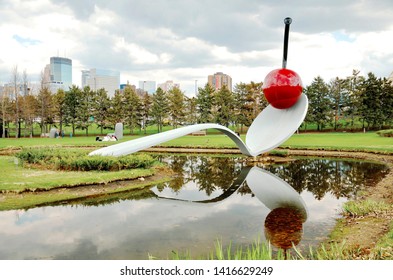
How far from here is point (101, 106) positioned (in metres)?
32.7

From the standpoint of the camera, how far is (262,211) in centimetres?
619

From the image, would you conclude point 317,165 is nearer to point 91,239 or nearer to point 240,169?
point 240,169

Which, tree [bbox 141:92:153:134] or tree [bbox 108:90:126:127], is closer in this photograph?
tree [bbox 108:90:126:127]

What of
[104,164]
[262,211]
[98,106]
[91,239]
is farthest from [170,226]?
[98,106]

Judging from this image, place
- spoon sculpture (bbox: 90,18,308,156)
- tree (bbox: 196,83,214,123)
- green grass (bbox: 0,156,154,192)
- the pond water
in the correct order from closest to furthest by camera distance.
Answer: the pond water → green grass (bbox: 0,156,154,192) → spoon sculpture (bbox: 90,18,308,156) → tree (bbox: 196,83,214,123)

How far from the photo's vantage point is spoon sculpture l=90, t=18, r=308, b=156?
9.15 meters

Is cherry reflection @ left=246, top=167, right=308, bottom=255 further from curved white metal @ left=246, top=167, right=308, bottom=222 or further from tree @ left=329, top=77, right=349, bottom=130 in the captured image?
tree @ left=329, top=77, right=349, bottom=130

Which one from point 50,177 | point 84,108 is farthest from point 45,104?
point 50,177

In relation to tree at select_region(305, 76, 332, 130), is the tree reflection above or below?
below

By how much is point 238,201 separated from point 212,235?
2199 mm

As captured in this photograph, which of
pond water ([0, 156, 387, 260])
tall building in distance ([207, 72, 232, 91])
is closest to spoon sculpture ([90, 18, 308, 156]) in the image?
pond water ([0, 156, 387, 260])

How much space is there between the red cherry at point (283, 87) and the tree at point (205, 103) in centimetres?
2236

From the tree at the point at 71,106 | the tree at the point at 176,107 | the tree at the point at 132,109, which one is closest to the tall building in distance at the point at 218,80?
the tree at the point at 176,107

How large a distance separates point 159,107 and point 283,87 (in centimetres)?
2435
